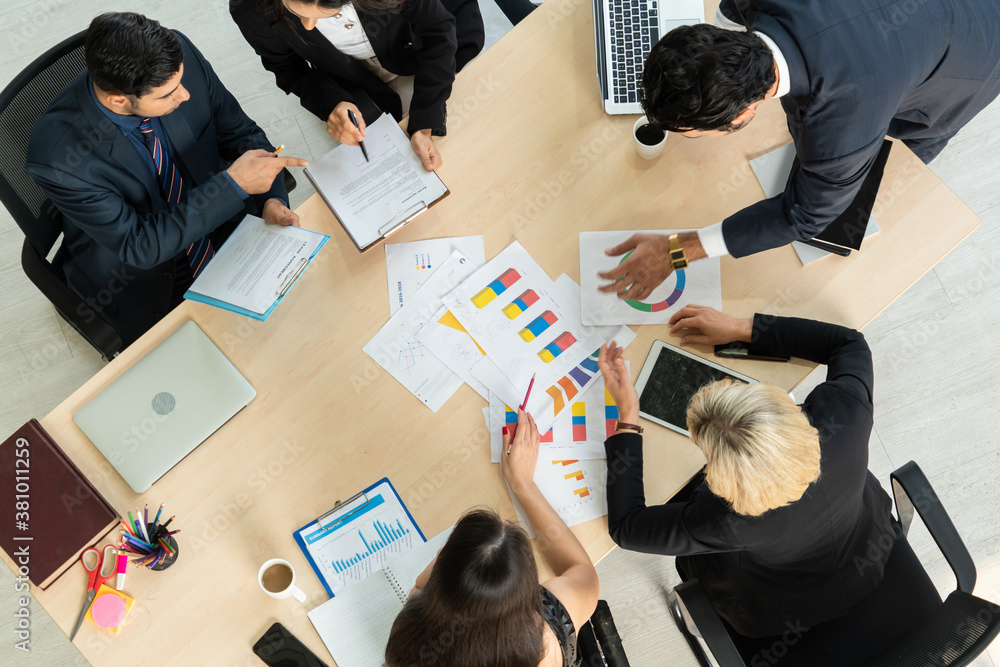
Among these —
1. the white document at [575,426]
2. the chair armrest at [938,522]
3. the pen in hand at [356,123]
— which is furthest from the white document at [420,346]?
the chair armrest at [938,522]

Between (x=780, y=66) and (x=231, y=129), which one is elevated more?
(x=231, y=129)

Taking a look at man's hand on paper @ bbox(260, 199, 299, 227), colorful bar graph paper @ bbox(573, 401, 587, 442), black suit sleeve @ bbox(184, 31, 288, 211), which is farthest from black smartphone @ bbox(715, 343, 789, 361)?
black suit sleeve @ bbox(184, 31, 288, 211)

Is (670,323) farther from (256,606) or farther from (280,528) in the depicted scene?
(256,606)

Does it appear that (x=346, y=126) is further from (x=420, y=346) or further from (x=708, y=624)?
(x=708, y=624)

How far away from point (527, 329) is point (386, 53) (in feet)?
3.06

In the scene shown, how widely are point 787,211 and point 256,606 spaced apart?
1.49 m

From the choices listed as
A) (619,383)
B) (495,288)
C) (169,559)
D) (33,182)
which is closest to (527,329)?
(495,288)

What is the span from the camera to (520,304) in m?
1.66

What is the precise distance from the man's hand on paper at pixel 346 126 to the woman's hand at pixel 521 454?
31.5 inches

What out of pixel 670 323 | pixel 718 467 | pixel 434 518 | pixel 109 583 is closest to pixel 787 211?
pixel 670 323

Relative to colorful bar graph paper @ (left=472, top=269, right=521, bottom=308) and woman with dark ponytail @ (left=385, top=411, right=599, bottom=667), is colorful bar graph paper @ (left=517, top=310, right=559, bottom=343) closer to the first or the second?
colorful bar graph paper @ (left=472, top=269, right=521, bottom=308)

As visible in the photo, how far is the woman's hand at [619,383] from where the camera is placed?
1.54 metres

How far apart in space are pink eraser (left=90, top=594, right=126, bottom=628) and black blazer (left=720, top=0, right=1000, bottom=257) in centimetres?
158

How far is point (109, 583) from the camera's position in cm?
149
